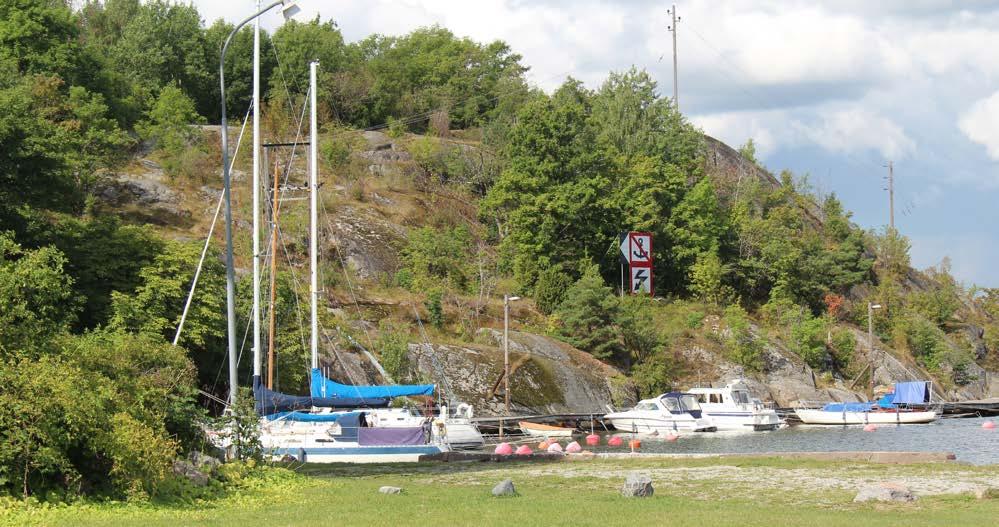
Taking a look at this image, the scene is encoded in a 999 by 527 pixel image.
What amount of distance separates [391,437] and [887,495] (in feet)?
69.8

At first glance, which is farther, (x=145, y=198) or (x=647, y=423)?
(x=145, y=198)

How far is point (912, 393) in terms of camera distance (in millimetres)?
74188

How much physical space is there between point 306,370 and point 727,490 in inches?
1232

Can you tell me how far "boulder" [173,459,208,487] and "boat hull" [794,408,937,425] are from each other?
52357mm

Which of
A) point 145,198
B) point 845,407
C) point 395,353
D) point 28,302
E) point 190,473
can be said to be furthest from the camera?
point 145,198

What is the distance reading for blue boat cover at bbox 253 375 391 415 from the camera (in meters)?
39.6

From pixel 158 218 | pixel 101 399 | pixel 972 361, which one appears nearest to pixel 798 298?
pixel 972 361

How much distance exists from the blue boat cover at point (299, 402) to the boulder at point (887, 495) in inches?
889

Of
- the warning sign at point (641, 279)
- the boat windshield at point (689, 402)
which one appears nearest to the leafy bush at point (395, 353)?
the boat windshield at point (689, 402)

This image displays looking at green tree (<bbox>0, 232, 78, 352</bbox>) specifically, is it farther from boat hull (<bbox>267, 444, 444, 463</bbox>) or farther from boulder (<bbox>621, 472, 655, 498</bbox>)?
Result: boulder (<bbox>621, 472, 655, 498</bbox>)

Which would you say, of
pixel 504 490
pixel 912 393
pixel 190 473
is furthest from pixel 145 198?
pixel 504 490

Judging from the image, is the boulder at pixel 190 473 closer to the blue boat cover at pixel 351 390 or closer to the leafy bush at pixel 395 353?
the blue boat cover at pixel 351 390

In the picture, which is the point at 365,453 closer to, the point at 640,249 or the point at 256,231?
the point at 256,231

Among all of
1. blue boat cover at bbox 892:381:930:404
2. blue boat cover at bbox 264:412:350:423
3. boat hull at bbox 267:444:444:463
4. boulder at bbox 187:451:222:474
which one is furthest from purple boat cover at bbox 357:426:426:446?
blue boat cover at bbox 892:381:930:404
